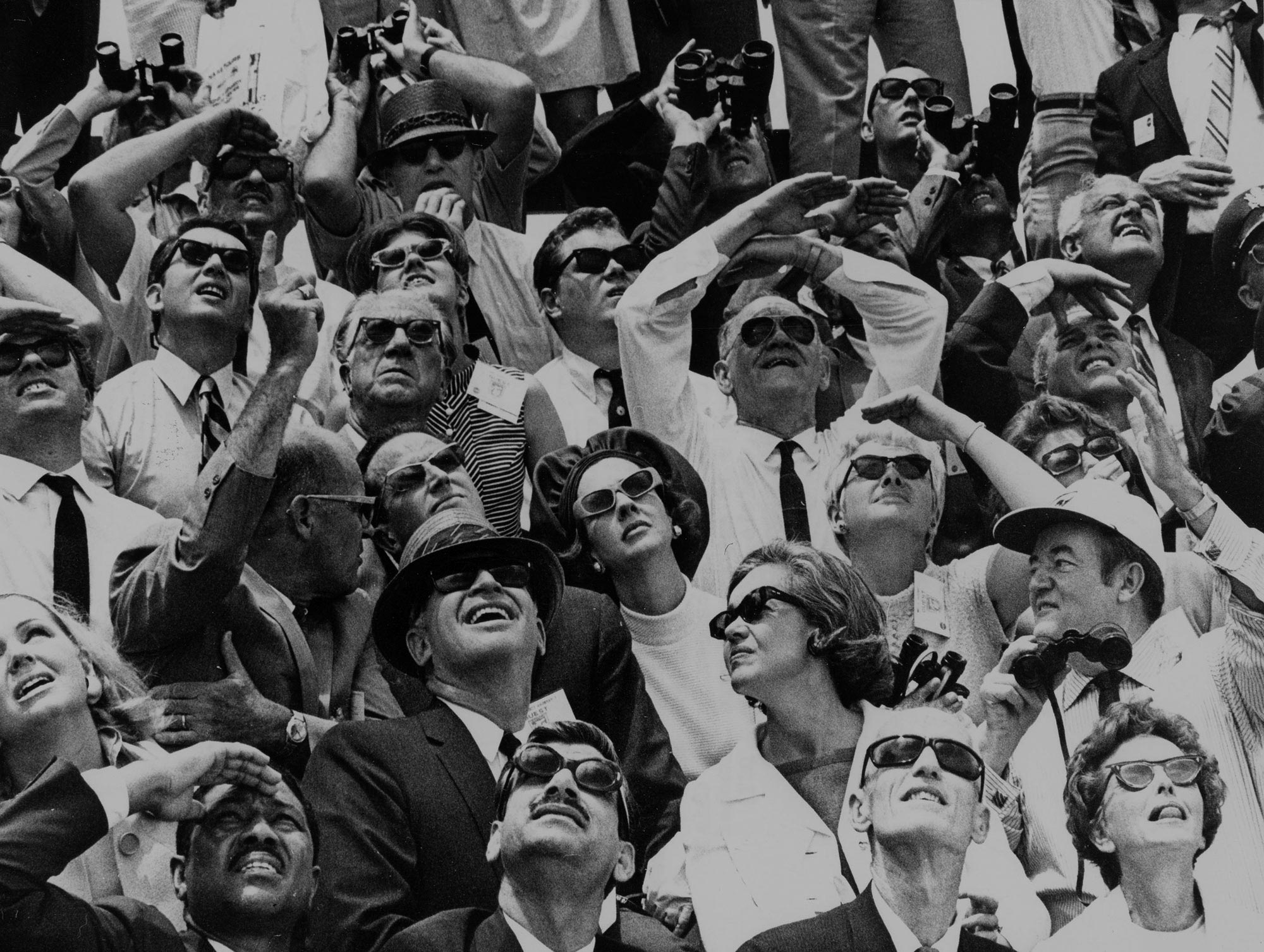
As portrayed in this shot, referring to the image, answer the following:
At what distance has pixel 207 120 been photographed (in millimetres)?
6977

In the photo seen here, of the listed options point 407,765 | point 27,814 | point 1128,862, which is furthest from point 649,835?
point 27,814

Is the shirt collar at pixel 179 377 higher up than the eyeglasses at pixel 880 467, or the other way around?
the shirt collar at pixel 179 377

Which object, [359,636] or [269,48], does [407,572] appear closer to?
[359,636]

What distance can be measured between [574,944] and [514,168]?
11.6ft

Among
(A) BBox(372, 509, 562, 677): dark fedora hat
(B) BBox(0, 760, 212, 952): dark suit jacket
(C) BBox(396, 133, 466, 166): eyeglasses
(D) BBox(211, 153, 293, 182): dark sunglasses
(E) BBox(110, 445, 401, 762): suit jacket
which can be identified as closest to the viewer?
(B) BBox(0, 760, 212, 952): dark suit jacket

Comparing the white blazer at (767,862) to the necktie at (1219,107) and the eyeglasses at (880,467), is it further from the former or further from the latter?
the necktie at (1219,107)

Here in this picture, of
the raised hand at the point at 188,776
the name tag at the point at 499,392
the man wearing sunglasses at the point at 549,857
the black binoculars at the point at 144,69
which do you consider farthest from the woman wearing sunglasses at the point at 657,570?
the black binoculars at the point at 144,69

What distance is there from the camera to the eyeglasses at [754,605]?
557 cm

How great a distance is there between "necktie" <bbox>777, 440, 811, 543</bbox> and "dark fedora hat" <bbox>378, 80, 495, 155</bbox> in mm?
1359

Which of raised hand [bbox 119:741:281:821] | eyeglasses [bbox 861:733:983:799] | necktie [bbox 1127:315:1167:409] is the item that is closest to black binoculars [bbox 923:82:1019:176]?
necktie [bbox 1127:315:1167:409]

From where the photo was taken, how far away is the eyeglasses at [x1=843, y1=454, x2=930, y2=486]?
259 inches

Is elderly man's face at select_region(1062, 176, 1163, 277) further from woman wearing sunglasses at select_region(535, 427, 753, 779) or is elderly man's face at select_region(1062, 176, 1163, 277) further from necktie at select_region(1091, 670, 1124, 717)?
necktie at select_region(1091, 670, 1124, 717)

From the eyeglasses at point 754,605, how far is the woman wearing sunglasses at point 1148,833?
675mm

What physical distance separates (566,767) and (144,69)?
3.20m
